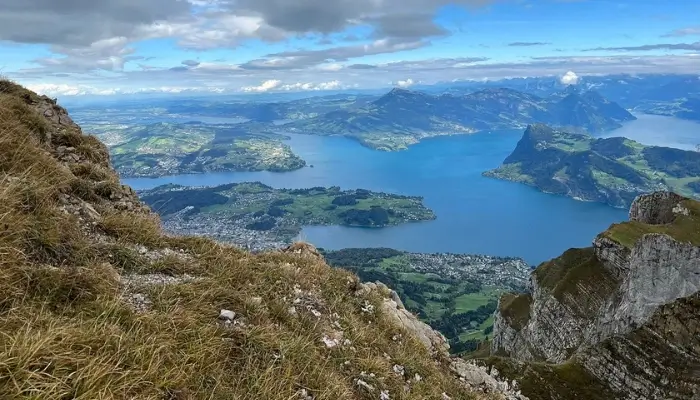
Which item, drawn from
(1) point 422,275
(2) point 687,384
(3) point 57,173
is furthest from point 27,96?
(1) point 422,275

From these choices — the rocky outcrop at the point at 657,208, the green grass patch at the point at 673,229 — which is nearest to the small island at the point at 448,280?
the rocky outcrop at the point at 657,208

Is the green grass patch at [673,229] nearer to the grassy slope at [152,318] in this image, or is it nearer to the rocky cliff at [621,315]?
the rocky cliff at [621,315]

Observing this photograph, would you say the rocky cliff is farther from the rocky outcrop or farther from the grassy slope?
the grassy slope

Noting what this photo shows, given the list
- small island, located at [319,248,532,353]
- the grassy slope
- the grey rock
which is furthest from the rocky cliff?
small island, located at [319,248,532,353]

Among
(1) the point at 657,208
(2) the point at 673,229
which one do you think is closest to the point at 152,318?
(2) the point at 673,229

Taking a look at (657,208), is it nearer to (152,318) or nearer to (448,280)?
(152,318)
